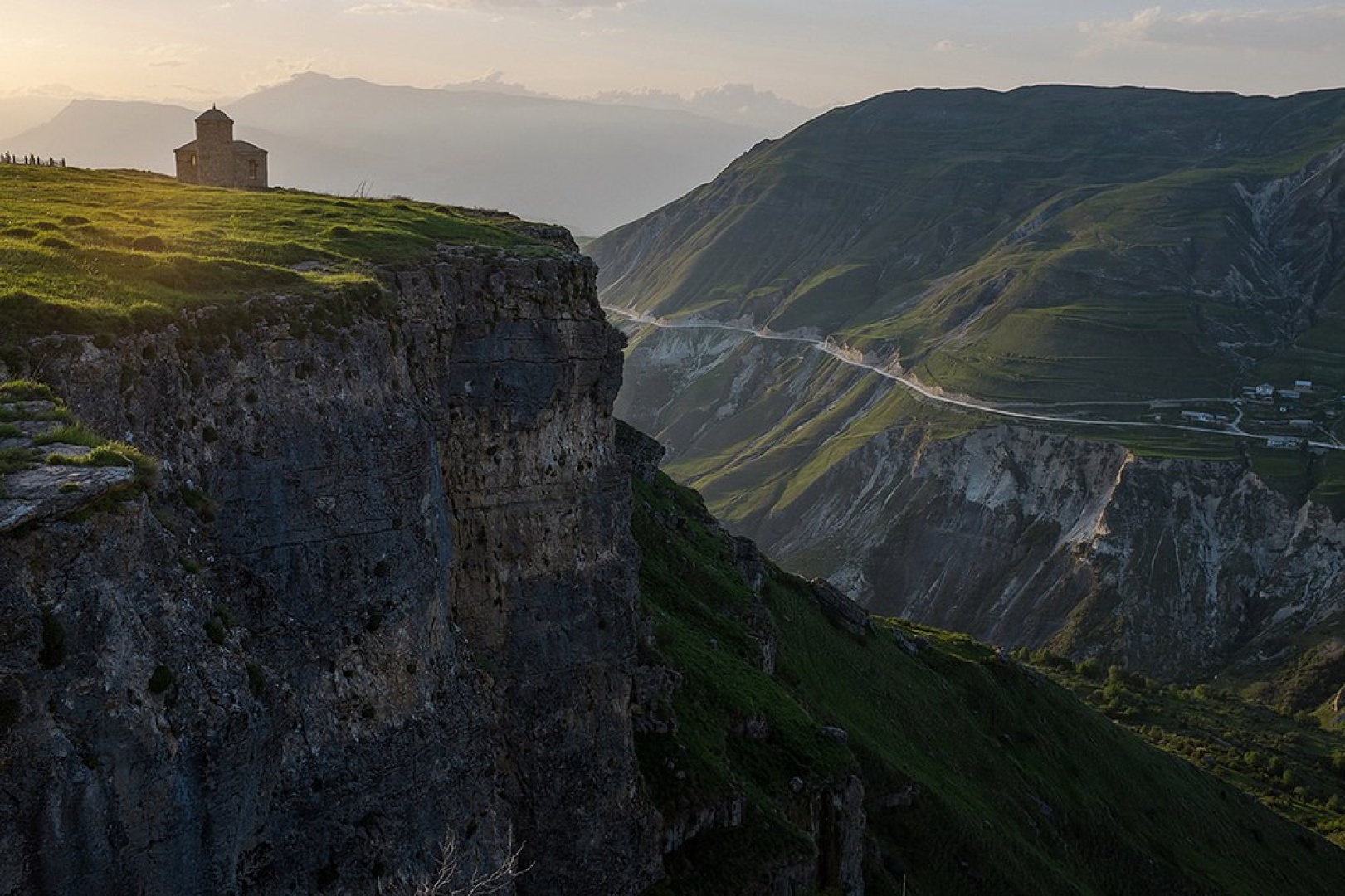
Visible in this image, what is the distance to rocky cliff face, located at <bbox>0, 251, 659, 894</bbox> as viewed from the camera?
16797 mm

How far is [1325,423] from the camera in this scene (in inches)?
7751

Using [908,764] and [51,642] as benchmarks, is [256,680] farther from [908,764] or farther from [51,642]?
[908,764]

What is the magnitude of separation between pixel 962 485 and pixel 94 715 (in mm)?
192369

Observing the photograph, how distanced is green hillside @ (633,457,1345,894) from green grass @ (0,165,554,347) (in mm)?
20070

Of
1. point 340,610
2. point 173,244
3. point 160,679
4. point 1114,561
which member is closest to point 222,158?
point 173,244

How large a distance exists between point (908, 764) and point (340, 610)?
57.2m

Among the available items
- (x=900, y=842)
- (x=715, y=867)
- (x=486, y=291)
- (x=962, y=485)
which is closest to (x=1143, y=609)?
(x=962, y=485)

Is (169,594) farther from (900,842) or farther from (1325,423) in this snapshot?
(1325,423)

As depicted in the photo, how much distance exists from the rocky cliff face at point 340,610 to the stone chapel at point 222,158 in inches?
989

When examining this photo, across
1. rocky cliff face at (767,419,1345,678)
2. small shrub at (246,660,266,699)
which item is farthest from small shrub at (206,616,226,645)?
rocky cliff face at (767,419,1345,678)

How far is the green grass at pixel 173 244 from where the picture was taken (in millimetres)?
23141

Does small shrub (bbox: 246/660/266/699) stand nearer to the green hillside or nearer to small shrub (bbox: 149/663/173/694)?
small shrub (bbox: 149/663/173/694)

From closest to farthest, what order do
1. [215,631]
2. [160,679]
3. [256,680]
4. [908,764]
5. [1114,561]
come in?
Result: [160,679] < [215,631] < [256,680] < [908,764] < [1114,561]

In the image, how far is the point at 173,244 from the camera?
97.4 ft
